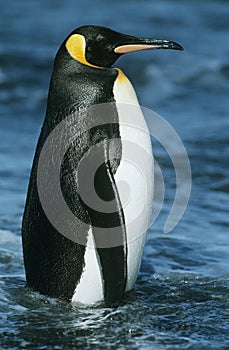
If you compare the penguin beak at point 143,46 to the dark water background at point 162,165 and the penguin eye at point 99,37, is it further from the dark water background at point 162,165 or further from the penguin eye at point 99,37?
the dark water background at point 162,165

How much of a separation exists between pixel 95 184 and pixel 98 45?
2.30 feet

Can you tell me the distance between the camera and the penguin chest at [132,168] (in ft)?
14.4

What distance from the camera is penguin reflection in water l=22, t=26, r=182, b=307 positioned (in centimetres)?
430

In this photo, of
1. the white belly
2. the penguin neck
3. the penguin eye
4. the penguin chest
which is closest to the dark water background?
the white belly

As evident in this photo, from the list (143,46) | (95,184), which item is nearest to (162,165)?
(143,46)

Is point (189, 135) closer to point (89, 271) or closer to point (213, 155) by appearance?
point (213, 155)

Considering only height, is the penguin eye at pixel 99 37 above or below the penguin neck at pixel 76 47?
above

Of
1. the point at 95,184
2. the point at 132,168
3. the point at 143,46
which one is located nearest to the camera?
the point at 95,184

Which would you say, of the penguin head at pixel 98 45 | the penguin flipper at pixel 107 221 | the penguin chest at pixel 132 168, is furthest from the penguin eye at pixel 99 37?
the penguin flipper at pixel 107 221

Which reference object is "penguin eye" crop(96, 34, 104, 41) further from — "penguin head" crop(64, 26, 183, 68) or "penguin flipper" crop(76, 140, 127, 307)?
"penguin flipper" crop(76, 140, 127, 307)

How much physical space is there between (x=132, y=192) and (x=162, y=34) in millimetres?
8416

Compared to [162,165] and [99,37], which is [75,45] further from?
[162,165]

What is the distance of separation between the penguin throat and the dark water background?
1214 mm

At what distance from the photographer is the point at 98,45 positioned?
4418 millimetres
